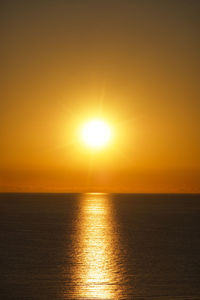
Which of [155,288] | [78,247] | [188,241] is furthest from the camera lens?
[188,241]

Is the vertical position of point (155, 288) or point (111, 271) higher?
point (111, 271)

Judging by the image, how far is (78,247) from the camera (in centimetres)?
6981

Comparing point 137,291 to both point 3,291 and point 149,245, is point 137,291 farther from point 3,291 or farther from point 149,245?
point 149,245

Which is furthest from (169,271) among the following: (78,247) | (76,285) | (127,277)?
(78,247)

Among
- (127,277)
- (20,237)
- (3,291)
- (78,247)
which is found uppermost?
(20,237)

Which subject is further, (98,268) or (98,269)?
(98,268)

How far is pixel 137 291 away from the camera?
3800 centimetres

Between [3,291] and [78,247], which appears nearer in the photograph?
[3,291]

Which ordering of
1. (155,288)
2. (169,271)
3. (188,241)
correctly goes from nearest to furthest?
(155,288) < (169,271) < (188,241)

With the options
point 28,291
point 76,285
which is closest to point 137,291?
point 76,285

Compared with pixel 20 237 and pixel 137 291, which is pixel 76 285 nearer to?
pixel 137 291

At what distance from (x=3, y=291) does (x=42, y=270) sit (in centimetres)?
1103

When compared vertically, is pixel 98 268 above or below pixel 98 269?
above

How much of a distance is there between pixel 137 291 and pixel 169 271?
11.1 metres
